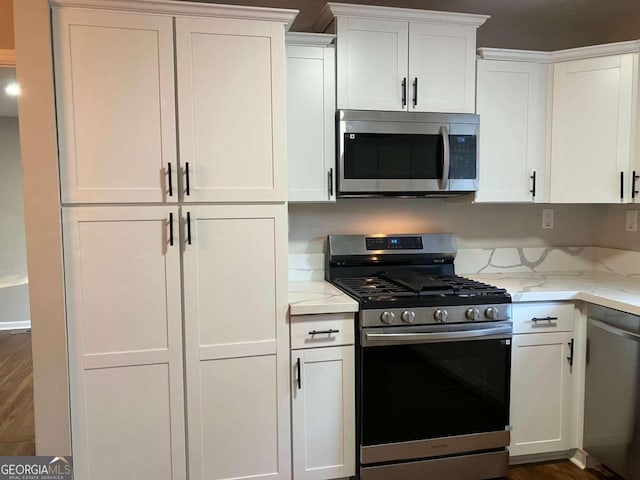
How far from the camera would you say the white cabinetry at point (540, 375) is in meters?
2.39

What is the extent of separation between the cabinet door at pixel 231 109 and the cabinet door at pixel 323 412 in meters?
0.76

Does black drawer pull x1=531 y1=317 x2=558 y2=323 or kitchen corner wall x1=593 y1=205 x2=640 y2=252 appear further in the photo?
kitchen corner wall x1=593 y1=205 x2=640 y2=252

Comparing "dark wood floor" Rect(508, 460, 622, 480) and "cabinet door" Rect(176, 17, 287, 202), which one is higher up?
"cabinet door" Rect(176, 17, 287, 202)

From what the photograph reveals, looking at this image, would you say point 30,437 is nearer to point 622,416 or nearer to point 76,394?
point 76,394

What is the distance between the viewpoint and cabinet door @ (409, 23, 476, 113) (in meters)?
2.47

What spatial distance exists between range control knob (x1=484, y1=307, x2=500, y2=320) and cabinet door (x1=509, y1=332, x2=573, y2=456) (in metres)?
0.20

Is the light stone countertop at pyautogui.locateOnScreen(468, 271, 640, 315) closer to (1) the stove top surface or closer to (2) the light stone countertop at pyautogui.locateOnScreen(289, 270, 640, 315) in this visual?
(2) the light stone countertop at pyautogui.locateOnScreen(289, 270, 640, 315)

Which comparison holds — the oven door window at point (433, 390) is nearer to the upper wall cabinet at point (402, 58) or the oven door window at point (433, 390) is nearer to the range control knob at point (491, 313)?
the range control knob at point (491, 313)

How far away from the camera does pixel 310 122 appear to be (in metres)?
2.41

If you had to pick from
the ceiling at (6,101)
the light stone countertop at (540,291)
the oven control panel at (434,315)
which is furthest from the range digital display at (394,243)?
the ceiling at (6,101)

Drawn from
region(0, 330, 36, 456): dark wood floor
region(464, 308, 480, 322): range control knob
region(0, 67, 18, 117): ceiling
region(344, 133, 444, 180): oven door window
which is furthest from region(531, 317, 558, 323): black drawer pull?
region(0, 67, 18, 117): ceiling

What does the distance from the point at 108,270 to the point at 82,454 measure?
77 cm

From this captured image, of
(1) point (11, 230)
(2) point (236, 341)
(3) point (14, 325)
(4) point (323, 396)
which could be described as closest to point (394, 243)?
(4) point (323, 396)

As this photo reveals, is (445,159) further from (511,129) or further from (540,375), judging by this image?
(540,375)
